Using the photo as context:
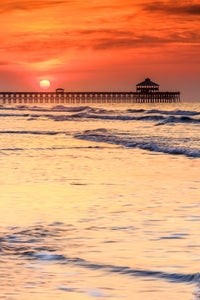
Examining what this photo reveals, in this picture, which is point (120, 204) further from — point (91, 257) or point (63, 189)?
point (91, 257)

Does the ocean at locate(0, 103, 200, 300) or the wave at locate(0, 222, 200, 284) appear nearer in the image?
the ocean at locate(0, 103, 200, 300)

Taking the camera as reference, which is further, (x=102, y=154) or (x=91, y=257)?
(x=102, y=154)

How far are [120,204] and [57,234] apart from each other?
170cm

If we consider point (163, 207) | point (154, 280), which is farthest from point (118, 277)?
point (163, 207)

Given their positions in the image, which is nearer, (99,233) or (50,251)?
(50,251)

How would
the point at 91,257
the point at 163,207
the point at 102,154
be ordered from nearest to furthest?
1. the point at 91,257
2. the point at 163,207
3. the point at 102,154

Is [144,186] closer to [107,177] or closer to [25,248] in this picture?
[107,177]

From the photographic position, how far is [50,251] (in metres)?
4.77

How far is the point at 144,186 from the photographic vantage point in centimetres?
842

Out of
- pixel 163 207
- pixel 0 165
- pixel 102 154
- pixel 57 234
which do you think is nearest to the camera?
pixel 57 234

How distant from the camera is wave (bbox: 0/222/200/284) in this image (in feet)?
13.5

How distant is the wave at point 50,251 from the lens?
4125 millimetres

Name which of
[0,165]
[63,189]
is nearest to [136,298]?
[63,189]

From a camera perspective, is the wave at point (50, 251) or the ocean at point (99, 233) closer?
the ocean at point (99, 233)
